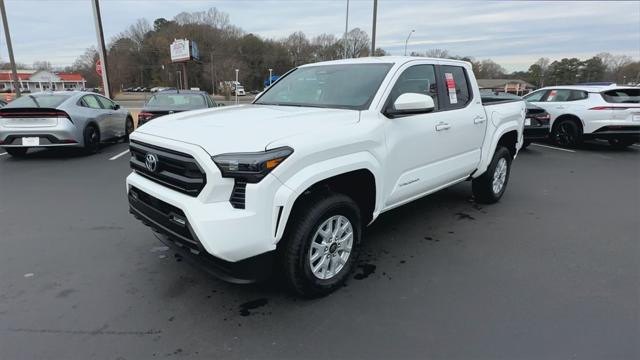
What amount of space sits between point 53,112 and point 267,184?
768cm

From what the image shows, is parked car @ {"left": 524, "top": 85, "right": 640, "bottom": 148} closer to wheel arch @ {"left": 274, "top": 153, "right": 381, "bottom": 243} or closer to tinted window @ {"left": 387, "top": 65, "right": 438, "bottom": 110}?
tinted window @ {"left": 387, "top": 65, "right": 438, "bottom": 110}

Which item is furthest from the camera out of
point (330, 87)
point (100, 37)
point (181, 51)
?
point (181, 51)

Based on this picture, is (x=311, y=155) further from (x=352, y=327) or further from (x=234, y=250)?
(x=352, y=327)

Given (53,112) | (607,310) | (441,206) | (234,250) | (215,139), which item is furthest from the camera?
(53,112)

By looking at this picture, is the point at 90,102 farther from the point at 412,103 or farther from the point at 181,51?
the point at 181,51

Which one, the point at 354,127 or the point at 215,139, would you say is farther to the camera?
the point at 354,127

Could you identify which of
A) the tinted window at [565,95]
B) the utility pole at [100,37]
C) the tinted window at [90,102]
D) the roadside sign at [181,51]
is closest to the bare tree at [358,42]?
the roadside sign at [181,51]

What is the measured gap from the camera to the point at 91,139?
8852mm

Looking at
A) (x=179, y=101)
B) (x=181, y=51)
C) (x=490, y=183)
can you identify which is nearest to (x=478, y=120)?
(x=490, y=183)

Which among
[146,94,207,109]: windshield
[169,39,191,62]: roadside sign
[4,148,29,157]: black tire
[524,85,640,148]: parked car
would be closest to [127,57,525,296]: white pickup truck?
[146,94,207,109]: windshield

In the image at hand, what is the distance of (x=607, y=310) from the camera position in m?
2.93

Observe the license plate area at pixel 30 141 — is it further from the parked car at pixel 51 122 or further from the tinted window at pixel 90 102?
the tinted window at pixel 90 102

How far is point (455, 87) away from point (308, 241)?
109 inches

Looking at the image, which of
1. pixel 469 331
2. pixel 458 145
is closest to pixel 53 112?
pixel 458 145
